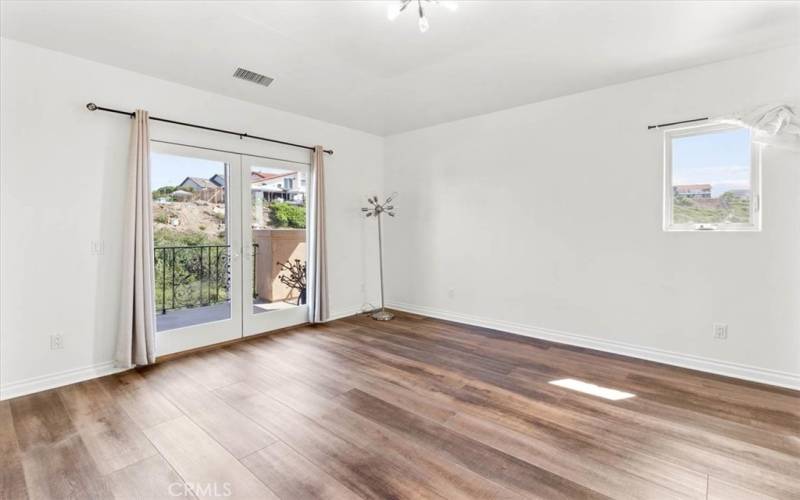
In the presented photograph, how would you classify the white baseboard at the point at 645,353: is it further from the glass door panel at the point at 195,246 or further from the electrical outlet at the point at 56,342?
the electrical outlet at the point at 56,342

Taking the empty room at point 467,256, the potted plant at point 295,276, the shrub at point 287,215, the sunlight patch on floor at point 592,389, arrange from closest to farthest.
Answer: the empty room at point 467,256, the sunlight patch on floor at point 592,389, the shrub at point 287,215, the potted plant at point 295,276

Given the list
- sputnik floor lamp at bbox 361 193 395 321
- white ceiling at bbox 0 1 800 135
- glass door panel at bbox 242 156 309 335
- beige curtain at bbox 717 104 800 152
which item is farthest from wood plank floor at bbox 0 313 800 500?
white ceiling at bbox 0 1 800 135

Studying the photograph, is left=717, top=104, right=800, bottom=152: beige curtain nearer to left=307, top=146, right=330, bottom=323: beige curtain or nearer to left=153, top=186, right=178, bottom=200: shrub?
left=307, top=146, right=330, bottom=323: beige curtain

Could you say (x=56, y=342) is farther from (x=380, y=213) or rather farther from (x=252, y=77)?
(x=380, y=213)

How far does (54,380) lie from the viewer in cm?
298

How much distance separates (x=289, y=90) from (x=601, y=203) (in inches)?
140

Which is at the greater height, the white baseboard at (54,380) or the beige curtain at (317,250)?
the beige curtain at (317,250)

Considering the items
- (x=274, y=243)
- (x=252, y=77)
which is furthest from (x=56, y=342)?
(x=252, y=77)

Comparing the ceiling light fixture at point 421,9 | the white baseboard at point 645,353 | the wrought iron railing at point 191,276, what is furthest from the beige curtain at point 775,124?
the wrought iron railing at point 191,276

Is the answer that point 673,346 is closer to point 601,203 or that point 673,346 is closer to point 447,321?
point 601,203

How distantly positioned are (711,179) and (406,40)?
119 inches

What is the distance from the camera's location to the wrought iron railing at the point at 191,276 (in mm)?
3658

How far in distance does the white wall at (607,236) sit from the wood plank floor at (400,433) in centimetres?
50

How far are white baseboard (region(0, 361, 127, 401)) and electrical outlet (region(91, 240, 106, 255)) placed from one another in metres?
0.99
